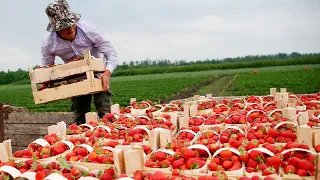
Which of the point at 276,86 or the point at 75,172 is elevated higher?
the point at 75,172

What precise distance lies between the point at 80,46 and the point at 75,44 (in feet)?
0.25

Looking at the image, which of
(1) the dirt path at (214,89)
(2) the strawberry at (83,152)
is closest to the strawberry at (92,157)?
(2) the strawberry at (83,152)

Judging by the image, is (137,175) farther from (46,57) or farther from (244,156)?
(46,57)

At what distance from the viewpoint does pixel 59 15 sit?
4.21 meters

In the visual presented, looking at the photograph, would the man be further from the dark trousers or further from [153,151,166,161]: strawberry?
[153,151,166,161]: strawberry

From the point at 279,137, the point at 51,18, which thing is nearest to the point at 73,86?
the point at 51,18

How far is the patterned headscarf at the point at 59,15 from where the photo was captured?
422 centimetres

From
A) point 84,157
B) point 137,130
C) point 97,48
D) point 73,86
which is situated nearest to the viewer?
point 84,157

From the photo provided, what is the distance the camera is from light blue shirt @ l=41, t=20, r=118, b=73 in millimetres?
4703

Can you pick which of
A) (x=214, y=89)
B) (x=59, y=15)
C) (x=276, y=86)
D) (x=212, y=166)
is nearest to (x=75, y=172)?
(x=212, y=166)

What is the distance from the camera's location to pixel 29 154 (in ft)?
9.75

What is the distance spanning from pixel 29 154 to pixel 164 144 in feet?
3.85

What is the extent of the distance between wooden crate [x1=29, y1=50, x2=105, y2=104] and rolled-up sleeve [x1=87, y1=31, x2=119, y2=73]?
0.65 metres

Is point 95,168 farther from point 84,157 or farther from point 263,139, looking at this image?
point 263,139
